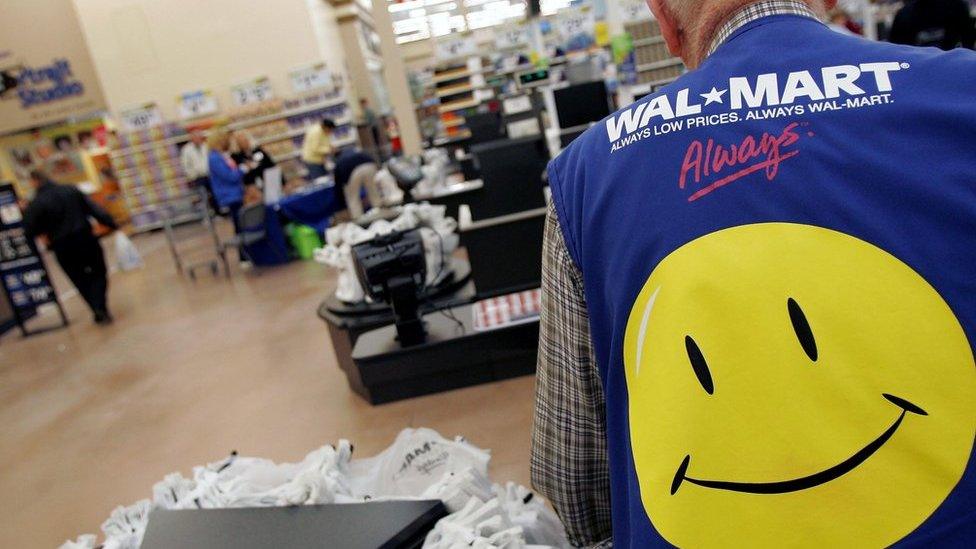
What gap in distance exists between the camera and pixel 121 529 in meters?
2.13

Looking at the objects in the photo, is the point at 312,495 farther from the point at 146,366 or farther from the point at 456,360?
the point at 146,366

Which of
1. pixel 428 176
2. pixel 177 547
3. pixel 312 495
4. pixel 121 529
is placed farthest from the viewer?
pixel 428 176

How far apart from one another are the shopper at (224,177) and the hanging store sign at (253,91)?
5.72 meters

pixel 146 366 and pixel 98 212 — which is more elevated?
pixel 98 212

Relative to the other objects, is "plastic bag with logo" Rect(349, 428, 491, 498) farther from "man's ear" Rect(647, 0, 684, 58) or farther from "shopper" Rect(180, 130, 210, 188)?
"shopper" Rect(180, 130, 210, 188)

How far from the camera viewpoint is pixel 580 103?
679 cm

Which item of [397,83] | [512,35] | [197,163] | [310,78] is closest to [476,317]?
[397,83]

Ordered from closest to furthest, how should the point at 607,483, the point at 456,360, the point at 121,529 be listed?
the point at 607,483 < the point at 121,529 < the point at 456,360

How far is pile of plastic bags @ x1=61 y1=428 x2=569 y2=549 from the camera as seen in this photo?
1636 millimetres

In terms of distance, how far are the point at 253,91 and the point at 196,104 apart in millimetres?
1248

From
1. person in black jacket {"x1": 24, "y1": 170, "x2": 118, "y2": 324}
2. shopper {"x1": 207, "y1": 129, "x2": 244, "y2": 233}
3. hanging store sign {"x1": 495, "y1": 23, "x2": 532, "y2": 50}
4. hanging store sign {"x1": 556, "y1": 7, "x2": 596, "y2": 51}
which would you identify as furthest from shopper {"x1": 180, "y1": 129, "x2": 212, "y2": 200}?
hanging store sign {"x1": 556, "y1": 7, "x2": 596, "y2": 51}

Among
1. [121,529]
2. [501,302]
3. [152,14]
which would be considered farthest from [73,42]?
[121,529]

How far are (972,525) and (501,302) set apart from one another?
3.24 meters

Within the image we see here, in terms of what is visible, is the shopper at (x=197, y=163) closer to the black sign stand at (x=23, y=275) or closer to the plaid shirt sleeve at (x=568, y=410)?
the black sign stand at (x=23, y=275)
